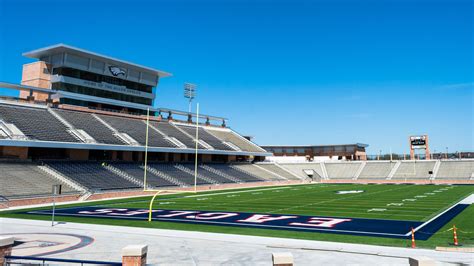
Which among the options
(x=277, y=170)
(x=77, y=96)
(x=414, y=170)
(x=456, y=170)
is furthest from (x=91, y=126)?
(x=456, y=170)

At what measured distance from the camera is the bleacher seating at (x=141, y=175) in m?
39.9

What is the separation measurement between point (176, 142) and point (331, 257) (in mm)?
40838

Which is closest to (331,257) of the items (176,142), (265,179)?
(176,142)

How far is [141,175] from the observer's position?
4109 centimetres

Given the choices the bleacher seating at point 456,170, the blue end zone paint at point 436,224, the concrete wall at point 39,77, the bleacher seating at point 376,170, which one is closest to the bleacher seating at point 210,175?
the concrete wall at point 39,77

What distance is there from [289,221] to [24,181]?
22.1 m

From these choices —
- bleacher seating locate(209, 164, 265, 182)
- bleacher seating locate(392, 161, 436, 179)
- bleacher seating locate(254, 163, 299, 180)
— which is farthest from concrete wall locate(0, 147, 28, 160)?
bleacher seating locate(392, 161, 436, 179)

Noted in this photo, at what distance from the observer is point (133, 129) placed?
4866 centimetres

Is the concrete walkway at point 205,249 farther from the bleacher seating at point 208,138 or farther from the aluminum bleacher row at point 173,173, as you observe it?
the bleacher seating at point 208,138

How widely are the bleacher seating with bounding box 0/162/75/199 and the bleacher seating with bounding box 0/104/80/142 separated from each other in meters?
3.18

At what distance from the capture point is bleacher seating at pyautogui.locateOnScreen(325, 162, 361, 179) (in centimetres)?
6725

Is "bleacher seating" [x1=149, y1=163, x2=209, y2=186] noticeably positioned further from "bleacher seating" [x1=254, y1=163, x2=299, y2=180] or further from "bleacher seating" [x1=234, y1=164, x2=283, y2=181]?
"bleacher seating" [x1=254, y1=163, x2=299, y2=180]

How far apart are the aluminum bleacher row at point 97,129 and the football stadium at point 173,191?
225 millimetres

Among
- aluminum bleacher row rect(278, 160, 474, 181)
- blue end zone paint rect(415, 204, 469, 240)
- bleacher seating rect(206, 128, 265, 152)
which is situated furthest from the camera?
bleacher seating rect(206, 128, 265, 152)
